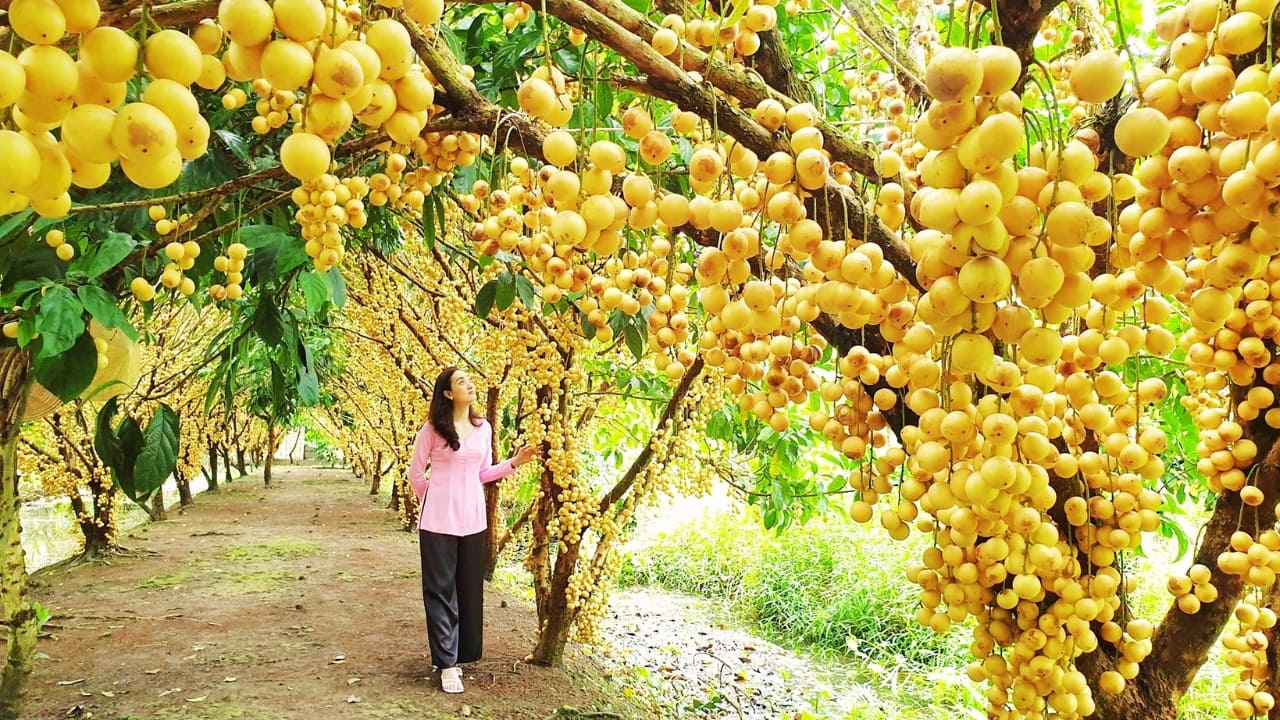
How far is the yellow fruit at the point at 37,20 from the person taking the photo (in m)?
0.40

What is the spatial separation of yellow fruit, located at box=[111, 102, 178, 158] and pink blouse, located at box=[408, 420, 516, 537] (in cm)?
373

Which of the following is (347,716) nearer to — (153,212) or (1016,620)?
(153,212)

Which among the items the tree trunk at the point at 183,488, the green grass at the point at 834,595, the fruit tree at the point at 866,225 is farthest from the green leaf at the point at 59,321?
the tree trunk at the point at 183,488

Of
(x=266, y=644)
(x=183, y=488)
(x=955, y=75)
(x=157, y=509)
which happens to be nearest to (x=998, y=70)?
(x=955, y=75)

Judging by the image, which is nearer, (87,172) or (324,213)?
(87,172)

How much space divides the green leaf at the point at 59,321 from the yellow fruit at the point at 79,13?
1141mm

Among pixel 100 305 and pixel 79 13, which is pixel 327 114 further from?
pixel 100 305

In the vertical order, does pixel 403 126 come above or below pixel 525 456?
above

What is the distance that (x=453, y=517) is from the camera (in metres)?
3.99

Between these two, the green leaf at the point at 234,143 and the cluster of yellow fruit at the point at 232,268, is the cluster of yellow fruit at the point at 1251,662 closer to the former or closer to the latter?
the cluster of yellow fruit at the point at 232,268

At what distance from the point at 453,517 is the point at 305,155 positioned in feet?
12.1

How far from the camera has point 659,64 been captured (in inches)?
32.0

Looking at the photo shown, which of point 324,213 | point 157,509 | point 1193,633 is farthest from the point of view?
point 157,509

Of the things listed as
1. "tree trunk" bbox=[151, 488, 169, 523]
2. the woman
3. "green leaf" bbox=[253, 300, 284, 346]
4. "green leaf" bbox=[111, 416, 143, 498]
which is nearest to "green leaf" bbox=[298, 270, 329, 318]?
"green leaf" bbox=[253, 300, 284, 346]
